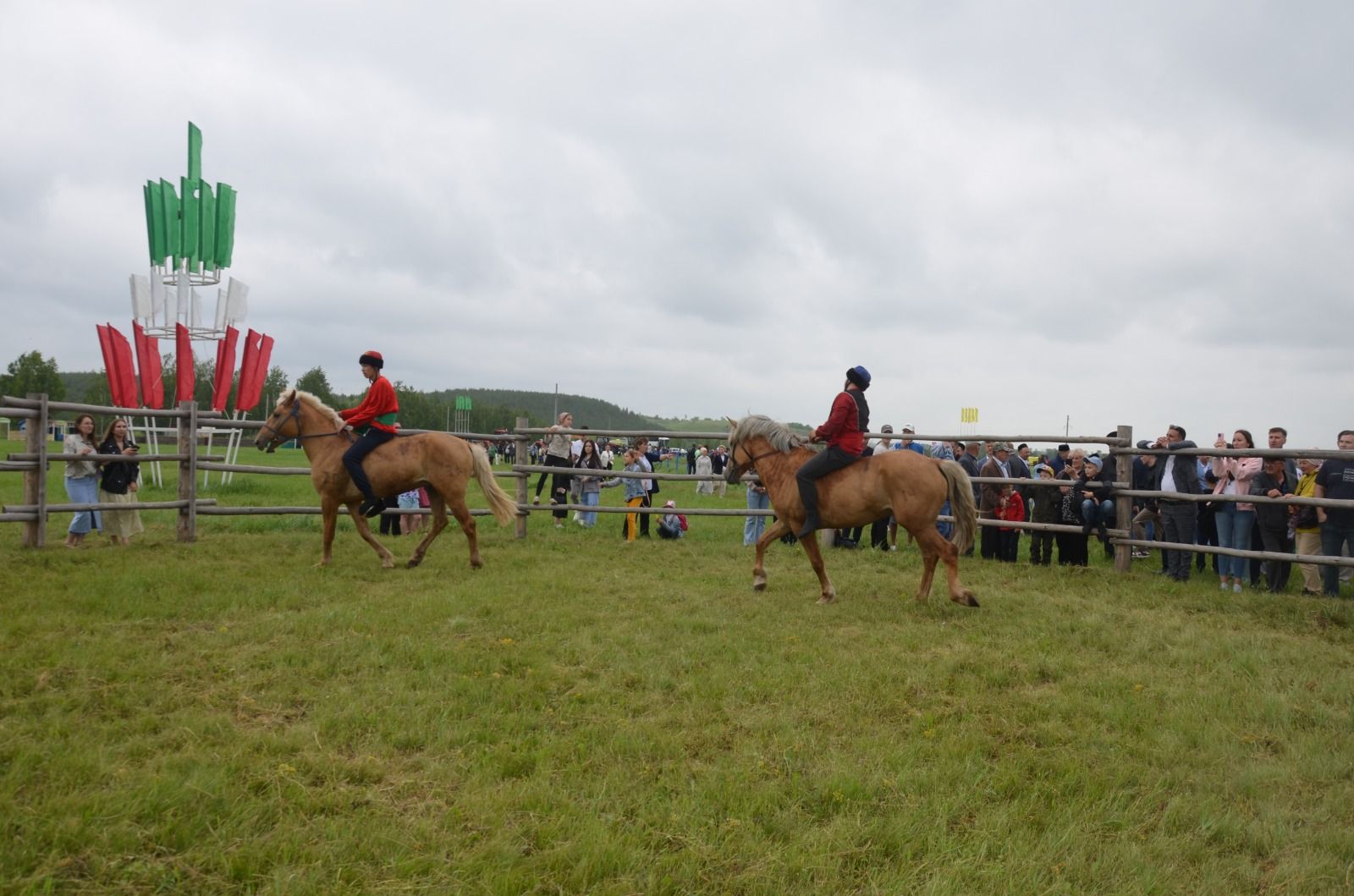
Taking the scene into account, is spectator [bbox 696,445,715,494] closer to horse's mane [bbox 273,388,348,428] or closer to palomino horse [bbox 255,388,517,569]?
palomino horse [bbox 255,388,517,569]

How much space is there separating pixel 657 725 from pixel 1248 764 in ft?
10.6

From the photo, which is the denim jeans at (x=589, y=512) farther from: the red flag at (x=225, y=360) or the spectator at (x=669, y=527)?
the red flag at (x=225, y=360)

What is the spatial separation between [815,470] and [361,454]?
5.27 m

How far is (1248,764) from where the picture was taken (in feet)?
14.2

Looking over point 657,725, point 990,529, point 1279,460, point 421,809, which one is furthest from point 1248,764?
point 990,529

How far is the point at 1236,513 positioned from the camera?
10203mm

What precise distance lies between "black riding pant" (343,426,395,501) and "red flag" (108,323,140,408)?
38.5 feet

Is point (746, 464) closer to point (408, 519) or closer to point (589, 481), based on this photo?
point (589, 481)

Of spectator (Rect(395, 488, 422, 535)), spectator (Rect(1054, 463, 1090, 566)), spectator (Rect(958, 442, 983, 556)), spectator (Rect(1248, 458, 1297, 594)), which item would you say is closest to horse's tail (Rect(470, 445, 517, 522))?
spectator (Rect(395, 488, 422, 535))

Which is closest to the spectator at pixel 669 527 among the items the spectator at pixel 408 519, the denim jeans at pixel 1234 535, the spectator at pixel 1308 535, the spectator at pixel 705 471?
the spectator at pixel 408 519

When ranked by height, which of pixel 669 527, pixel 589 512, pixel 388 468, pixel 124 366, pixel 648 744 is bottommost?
pixel 648 744

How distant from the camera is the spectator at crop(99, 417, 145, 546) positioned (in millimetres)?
10328

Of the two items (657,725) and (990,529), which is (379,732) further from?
(990,529)

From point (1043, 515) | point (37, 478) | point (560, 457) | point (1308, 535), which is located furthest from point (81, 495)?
point (1308, 535)
